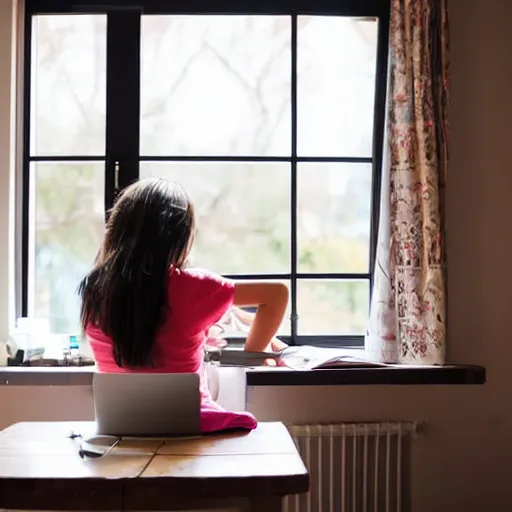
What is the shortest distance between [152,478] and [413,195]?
148cm

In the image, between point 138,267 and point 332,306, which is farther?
point 332,306

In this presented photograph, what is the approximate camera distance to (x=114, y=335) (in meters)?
1.65

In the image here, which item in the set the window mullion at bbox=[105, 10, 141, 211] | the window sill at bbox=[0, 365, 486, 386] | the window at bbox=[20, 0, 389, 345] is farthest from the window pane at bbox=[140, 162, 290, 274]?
the window sill at bbox=[0, 365, 486, 386]

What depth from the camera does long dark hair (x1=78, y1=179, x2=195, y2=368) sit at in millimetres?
1636

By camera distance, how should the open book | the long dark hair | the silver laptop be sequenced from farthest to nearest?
the open book
the long dark hair
the silver laptop

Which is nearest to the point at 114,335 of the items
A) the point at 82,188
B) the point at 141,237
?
the point at 141,237

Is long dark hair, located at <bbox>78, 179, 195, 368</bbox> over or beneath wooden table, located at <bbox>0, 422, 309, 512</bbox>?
over

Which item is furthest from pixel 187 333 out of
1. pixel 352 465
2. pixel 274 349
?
pixel 352 465

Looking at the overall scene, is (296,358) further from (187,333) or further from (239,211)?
(187,333)

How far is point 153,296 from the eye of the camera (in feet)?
5.40

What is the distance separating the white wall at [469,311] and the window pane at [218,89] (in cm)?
57

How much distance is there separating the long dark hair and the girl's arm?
9.4 inches

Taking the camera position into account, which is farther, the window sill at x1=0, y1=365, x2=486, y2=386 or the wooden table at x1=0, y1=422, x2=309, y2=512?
Answer: the window sill at x1=0, y1=365, x2=486, y2=386

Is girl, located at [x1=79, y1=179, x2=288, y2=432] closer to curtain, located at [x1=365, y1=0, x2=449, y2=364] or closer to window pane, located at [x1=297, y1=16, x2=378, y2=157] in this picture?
curtain, located at [x1=365, y1=0, x2=449, y2=364]
